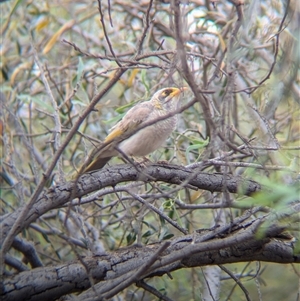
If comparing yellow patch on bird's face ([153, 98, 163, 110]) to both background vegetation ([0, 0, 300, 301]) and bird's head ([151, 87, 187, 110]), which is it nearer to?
bird's head ([151, 87, 187, 110])

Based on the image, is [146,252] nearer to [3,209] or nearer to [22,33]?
[3,209]

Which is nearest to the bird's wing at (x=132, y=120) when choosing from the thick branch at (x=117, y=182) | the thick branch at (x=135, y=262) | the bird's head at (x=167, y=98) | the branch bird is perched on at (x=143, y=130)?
the branch bird is perched on at (x=143, y=130)

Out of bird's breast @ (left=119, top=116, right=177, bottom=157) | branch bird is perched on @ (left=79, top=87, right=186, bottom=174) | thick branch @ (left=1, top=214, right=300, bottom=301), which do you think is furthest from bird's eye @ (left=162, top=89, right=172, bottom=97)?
thick branch @ (left=1, top=214, right=300, bottom=301)

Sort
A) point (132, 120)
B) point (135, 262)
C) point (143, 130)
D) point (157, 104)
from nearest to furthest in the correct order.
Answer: point (135, 262)
point (143, 130)
point (132, 120)
point (157, 104)

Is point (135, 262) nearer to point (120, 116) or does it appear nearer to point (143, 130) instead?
point (143, 130)

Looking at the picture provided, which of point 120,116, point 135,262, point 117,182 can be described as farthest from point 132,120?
point 135,262

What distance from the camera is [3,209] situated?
452 centimetres

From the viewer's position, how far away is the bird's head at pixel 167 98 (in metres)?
4.28

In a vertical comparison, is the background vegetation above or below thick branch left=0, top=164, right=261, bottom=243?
above

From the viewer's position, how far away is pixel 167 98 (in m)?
4.30

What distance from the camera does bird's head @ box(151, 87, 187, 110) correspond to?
169 inches

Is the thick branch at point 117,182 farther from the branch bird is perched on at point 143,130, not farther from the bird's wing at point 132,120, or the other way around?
the bird's wing at point 132,120

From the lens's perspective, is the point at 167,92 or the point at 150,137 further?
the point at 167,92

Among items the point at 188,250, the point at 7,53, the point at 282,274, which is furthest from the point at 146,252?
the point at 7,53
